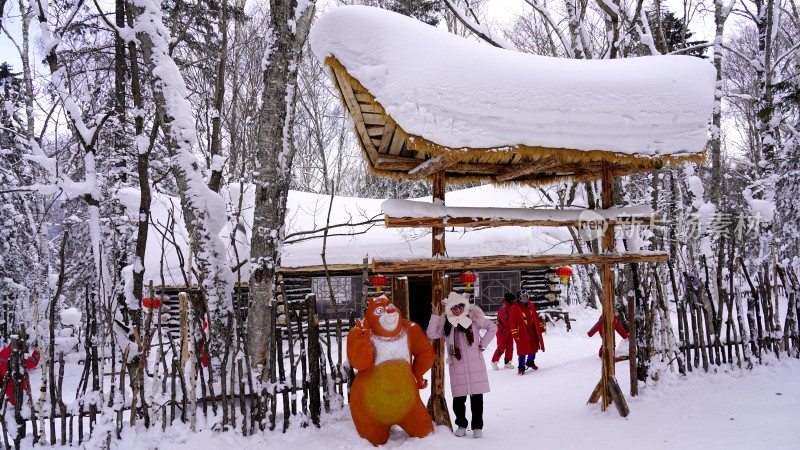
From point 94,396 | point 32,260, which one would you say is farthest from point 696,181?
point 32,260

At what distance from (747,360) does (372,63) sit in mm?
6510

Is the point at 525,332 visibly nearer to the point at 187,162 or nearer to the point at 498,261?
the point at 498,261

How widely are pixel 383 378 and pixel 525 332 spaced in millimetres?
5372

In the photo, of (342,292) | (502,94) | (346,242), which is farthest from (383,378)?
(342,292)

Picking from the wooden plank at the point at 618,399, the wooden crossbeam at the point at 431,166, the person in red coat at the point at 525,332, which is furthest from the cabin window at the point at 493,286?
the wooden crossbeam at the point at 431,166

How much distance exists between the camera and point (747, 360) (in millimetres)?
6938

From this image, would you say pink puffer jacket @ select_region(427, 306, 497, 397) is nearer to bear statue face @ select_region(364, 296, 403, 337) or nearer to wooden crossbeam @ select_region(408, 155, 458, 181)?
bear statue face @ select_region(364, 296, 403, 337)

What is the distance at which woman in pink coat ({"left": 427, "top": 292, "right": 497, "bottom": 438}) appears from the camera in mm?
5094

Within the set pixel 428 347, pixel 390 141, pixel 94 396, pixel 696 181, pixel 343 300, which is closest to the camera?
pixel 94 396

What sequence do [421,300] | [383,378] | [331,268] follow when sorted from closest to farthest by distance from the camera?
[383,378] → [331,268] → [421,300]

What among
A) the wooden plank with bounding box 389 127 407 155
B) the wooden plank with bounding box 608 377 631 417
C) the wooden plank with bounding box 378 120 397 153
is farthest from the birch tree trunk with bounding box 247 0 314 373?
the wooden plank with bounding box 608 377 631 417

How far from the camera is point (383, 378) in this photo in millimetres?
4688

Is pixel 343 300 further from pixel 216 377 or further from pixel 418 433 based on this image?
pixel 418 433

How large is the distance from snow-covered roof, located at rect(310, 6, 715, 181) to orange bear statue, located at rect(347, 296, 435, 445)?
5.53 feet
